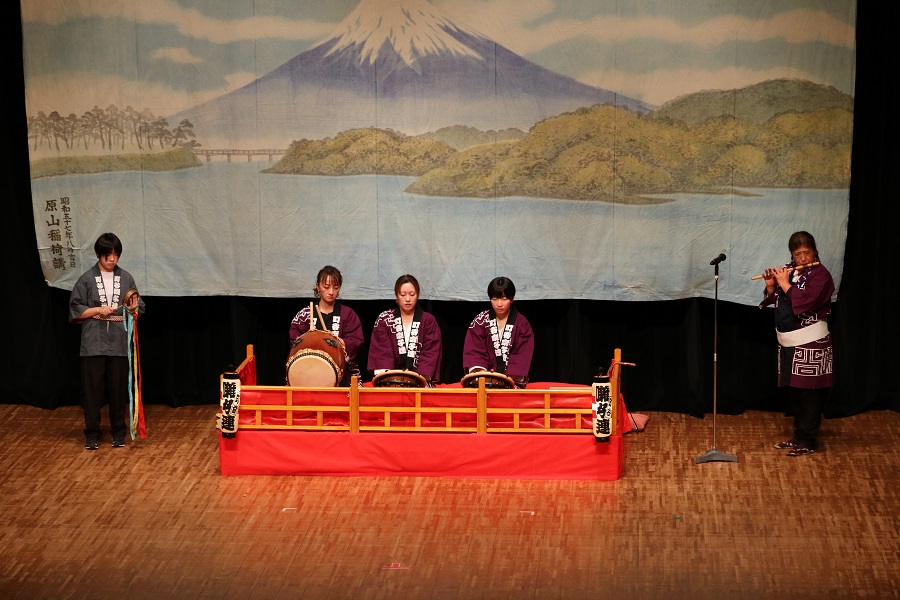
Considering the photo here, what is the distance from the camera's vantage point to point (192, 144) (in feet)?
21.8

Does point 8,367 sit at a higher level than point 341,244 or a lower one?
lower

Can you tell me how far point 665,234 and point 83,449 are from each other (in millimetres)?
3530

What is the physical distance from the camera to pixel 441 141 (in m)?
6.51

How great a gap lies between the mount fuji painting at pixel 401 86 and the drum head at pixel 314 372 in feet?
5.05

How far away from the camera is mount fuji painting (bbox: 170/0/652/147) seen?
6.41 meters

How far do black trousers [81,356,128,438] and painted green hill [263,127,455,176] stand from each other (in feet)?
4.94

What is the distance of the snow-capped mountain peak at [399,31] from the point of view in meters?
6.43

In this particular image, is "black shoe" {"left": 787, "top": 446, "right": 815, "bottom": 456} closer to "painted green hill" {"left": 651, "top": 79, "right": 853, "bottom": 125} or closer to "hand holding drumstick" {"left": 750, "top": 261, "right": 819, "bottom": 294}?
"hand holding drumstick" {"left": 750, "top": 261, "right": 819, "bottom": 294}

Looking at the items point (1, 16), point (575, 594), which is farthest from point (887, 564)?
point (1, 16)

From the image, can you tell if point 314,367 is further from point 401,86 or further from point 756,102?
point 756,102

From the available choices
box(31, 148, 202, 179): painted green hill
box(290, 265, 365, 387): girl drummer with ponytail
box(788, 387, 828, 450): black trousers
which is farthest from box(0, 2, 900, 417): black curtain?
box(788, 387, 828, 450): black trousers

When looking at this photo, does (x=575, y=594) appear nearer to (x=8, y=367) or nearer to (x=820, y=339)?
(x=820, y=339)

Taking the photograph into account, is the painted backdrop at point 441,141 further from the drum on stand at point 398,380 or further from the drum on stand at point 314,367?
the drum on stand at point 398,380

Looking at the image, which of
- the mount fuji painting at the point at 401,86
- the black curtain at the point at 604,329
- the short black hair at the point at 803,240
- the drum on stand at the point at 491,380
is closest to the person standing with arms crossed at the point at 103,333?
the black curtain at the point at 604,329
